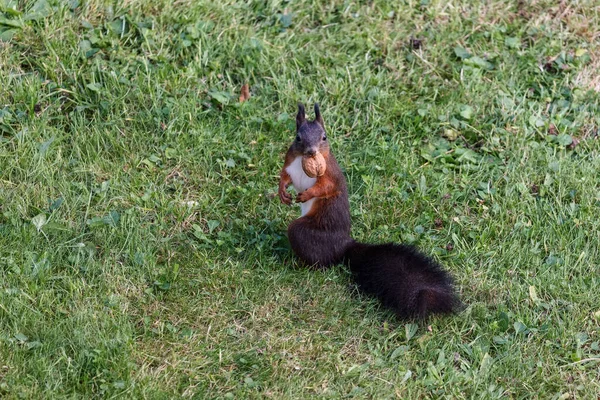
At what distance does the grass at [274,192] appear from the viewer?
3.95m

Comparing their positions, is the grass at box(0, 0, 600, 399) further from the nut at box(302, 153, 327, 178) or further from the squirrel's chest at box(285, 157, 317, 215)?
the nut at box(302, 153, 327, 178)

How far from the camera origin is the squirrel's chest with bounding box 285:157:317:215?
4.40 metres

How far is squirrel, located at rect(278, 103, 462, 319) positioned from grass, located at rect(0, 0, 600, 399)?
108 millimetres

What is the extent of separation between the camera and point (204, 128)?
17.3ft

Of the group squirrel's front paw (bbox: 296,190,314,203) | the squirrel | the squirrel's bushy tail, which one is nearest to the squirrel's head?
the squirrel

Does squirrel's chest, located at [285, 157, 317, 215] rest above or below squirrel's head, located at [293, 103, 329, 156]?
below

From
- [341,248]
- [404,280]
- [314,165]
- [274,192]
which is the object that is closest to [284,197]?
[314,165]

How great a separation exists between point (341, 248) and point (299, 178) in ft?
1.30

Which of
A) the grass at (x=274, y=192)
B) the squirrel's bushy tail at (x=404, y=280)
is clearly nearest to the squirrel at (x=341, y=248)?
the squirrel's bushy tail at (x=404, y=280)

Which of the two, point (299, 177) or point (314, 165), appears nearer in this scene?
point (314, 165)

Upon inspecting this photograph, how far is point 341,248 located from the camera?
448 cm

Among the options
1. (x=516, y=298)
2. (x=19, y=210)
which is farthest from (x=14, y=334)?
(x=516, y=298)

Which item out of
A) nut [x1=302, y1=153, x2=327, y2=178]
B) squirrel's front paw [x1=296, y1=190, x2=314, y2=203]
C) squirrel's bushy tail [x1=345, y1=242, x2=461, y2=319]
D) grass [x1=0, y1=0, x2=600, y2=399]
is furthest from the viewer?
squirrel's front paw [x1=296, y1=190, x2=314, y2=203]

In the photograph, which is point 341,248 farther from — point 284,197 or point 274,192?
point 274,192
